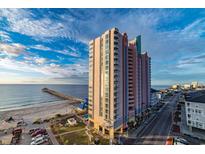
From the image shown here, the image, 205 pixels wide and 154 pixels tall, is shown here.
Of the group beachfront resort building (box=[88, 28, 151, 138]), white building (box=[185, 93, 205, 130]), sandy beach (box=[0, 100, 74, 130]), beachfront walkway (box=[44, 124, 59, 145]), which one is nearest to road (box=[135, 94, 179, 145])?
beachfront resort building (box=[88, 28, 151, 138])

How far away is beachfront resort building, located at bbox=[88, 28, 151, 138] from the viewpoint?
7.05 meters

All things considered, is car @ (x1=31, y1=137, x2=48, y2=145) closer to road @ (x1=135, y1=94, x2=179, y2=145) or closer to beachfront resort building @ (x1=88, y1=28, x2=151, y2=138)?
beachfront resort building @ (x1=88, y1=28, x2=151, y2=138)

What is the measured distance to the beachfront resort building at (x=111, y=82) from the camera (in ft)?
23.1

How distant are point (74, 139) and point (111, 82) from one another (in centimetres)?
277

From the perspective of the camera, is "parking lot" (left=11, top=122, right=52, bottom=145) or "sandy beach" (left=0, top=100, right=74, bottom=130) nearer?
"parking lot" (left=11, top=122, right=52, bottom=145)

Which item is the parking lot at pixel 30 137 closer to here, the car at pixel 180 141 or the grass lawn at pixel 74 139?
the grass lawn at pixel 74 139

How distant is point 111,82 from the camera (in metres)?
7.04

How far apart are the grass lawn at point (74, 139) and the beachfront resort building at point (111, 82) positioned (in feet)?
2.81

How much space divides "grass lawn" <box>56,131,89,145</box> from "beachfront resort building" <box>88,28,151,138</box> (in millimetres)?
857

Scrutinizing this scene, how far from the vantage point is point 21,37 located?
8281mm

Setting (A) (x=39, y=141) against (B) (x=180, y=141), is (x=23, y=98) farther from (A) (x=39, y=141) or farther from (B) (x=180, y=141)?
(B) (x=180, y=141)

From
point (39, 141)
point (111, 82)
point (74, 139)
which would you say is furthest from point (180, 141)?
point (39, 141)

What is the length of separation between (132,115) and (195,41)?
469cm
